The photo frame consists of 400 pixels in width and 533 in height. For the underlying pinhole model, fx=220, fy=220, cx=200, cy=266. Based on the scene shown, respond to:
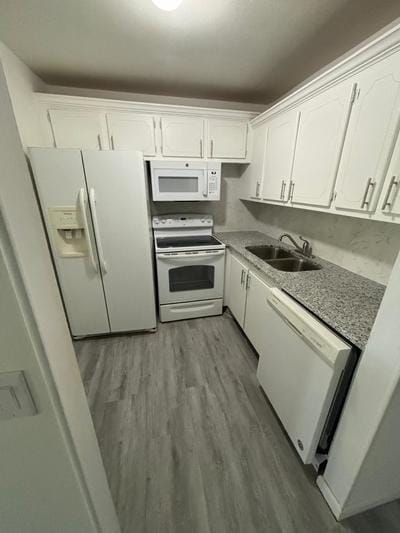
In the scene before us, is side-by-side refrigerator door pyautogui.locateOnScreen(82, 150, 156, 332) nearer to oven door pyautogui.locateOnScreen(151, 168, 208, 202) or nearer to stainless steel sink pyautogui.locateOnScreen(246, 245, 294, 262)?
oven door pyautogui.locateOnScreen(151, 168, 208, 202)

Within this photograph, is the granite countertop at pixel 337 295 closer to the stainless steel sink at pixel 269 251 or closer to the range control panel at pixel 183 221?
the stainless steel sink at pixel 269 251

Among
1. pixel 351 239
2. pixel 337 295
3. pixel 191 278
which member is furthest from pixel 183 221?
pixel 337 295

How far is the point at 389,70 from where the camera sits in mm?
1070

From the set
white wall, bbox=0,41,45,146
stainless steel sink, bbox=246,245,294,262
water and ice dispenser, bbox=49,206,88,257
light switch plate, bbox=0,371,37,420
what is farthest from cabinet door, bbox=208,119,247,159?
light switch plate, bbox=0,371,37,420

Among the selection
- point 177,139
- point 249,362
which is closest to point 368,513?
point 249,362

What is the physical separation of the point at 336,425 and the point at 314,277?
0.88 meters

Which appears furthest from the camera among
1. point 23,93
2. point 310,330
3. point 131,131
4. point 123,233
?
point 131,131

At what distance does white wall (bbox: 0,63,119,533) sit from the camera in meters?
0.42

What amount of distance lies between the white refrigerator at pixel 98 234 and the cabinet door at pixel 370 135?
1502 mm

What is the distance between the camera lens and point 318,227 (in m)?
1.99

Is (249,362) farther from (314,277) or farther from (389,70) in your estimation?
(389,70)

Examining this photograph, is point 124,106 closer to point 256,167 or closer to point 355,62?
point 256,167

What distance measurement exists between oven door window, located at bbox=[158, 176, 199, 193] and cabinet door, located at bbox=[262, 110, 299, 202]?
28.5 inches

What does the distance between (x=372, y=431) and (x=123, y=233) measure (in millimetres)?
2032
